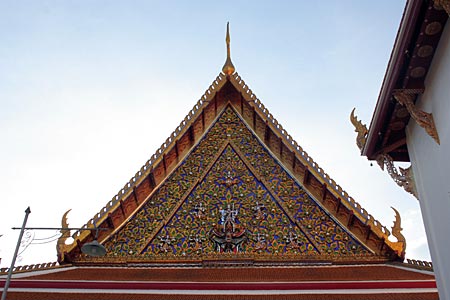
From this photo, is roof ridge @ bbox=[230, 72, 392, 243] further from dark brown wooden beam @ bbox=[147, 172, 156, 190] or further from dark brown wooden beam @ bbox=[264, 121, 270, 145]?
dark brown wooden beam @ bbox=[147, 172, 156, 190]

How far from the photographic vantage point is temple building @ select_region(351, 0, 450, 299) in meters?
3.17

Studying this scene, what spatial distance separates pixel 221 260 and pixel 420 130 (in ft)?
9.49

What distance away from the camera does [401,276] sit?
16.5 feet

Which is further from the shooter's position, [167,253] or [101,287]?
[167,253]

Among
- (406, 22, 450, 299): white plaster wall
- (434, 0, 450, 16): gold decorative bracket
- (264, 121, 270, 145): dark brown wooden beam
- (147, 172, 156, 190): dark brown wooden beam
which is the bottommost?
(406, 22, 450, 299): white plaster wall

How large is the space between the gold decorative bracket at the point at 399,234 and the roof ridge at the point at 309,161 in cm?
8

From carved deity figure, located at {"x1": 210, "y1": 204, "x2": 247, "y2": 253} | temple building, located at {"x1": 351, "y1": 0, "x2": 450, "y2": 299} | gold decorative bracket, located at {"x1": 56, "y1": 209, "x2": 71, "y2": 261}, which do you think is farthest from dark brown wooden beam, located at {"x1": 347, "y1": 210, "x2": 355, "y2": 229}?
gold decorative bracket, located at {"x1": 56, "y1": 209, "x2": 71, "y2": 261}

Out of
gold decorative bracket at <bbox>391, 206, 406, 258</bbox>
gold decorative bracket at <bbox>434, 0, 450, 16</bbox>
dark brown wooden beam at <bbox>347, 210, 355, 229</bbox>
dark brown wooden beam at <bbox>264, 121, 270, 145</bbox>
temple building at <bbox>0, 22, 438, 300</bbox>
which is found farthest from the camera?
dark brown wooden beam at <bbox>264, 121, 270, 145</bbox>

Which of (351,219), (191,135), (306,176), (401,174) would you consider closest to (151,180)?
(191,135)

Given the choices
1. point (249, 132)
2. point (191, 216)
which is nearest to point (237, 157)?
point (249, 132)

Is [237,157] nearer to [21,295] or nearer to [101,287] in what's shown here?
[101,287]

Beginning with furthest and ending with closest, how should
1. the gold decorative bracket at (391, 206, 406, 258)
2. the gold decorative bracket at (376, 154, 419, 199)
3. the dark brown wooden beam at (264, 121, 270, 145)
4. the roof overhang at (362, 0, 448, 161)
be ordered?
1. the dark brown wooden beam at (264, 121, 270, 145)
2. the gold decorative bracket at (391, 206, 406, 258)
3. the gold decorative bracket at (376, 154, 419, 199)
4. the roof overhang at (362, 0, 448, 161)

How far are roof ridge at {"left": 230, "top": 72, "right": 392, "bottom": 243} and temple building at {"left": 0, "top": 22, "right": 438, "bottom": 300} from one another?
1 cm

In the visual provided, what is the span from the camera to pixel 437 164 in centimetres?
346
